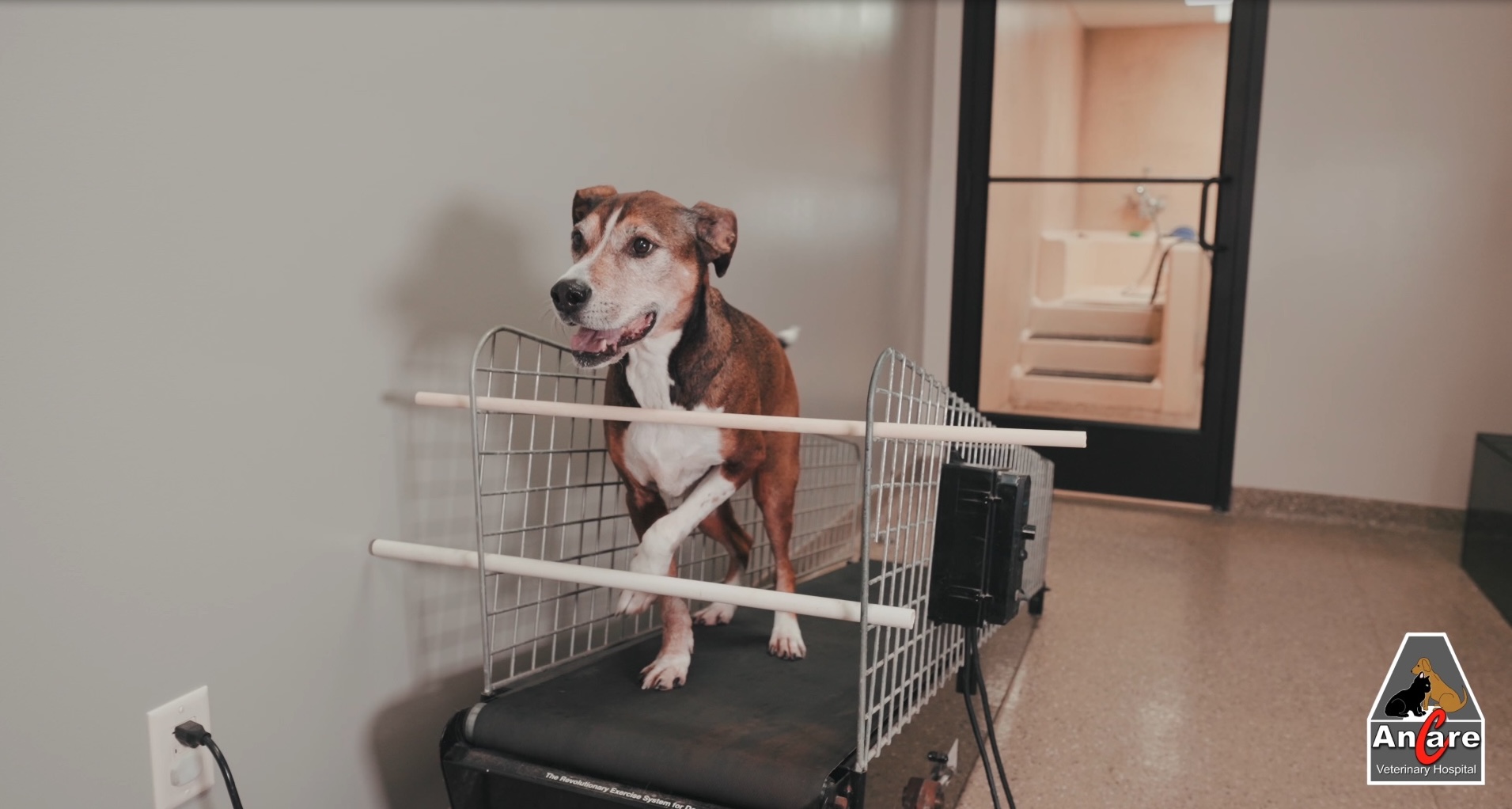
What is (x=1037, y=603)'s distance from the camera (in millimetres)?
2279

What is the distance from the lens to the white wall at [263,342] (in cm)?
88

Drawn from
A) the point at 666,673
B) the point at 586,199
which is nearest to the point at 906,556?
the point at 666,673

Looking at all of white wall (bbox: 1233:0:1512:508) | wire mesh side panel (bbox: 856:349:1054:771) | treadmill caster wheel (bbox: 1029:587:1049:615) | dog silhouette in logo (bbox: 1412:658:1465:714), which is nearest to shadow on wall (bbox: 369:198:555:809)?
wire mesh side panel (bbox: 856:349:1054:771)

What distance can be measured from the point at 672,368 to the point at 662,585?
26 centimetres

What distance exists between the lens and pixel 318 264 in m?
1.12

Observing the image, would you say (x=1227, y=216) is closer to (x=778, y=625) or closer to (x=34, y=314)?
(x=778, y=625)

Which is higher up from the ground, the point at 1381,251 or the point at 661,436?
the point at 1381,251

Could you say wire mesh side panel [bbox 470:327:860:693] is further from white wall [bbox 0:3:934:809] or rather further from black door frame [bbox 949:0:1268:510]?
black door frame [bbox 949:0:1268:510]

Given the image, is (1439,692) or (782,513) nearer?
(782,513)

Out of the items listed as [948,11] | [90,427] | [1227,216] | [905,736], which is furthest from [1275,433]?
[90,427]

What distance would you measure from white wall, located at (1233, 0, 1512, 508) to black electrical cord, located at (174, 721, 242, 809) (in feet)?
10.5

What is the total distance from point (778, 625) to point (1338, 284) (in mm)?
2650

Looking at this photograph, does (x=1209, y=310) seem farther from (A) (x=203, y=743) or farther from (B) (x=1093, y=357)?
(A) (x=203, y=743)

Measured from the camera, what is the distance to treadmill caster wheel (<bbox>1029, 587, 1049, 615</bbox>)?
225cm
